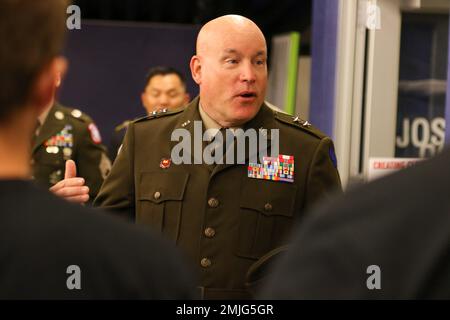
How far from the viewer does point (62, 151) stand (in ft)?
13.9

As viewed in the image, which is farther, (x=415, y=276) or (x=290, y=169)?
(x=290, y=169)

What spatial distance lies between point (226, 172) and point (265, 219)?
0.68 ft

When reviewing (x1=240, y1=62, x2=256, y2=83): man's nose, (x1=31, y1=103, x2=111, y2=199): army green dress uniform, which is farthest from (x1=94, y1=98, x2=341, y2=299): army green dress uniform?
(x1=31, y1=103, x2=111, y2=199): army green dress uniform

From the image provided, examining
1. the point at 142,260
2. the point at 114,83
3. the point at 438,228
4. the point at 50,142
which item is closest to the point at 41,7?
the point at 142,260

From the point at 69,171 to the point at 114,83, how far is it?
18.6 feet

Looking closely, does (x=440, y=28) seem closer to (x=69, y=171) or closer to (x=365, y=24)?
(x=365, y=24)

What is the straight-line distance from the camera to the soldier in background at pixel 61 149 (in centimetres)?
421

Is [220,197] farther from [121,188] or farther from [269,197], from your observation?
[121,188]

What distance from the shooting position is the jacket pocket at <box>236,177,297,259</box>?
2.60m

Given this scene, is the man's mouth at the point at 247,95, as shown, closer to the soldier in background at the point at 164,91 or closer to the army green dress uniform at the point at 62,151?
the army green dress uniform at the point at 62,151

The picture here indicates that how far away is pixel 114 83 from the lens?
26.8 feet

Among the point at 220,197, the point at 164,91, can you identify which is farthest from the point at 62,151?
the point at 220,197

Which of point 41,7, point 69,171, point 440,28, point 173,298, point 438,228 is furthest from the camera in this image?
point 440,28

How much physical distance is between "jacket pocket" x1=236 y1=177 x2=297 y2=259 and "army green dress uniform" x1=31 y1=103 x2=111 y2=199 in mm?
1630
